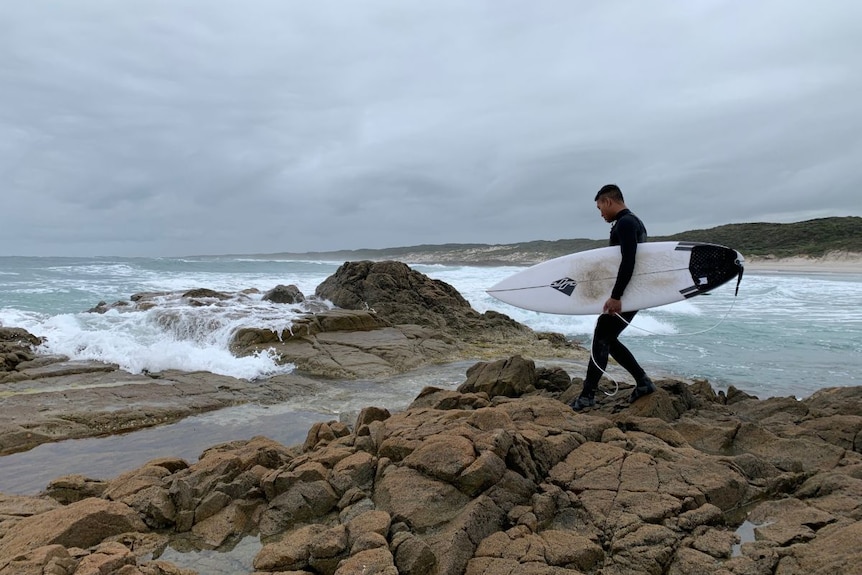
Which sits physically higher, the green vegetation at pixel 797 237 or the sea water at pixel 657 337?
the green vegetation at pixel 797 237

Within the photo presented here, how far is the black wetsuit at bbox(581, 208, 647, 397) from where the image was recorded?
480 centimetres

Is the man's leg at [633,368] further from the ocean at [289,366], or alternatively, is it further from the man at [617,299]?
the ocean at [289,366]

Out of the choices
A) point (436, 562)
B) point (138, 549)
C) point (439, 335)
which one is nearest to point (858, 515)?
point (436, 562)

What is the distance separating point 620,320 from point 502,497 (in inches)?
95.9

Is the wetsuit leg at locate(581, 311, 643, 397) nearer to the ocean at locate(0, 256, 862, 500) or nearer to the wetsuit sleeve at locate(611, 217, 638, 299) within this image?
the wetsuit sleeve at locate(611, 217, 638, 299)

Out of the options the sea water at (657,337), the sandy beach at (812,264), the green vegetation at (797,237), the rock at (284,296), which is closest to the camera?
the sea water at (657,337)

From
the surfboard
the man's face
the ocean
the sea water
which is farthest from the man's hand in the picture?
the sea water

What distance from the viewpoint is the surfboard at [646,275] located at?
582 centimetres

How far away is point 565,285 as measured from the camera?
258 inches

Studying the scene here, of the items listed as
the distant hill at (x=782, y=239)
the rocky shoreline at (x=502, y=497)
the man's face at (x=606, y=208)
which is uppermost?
the distant hill at (x=782, y=239)

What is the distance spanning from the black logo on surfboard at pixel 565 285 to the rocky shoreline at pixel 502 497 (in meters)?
1.29

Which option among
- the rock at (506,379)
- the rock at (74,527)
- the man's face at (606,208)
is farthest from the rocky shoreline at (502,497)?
the man's face at (606,208)

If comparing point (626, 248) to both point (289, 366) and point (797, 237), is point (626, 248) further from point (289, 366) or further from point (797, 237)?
point (797, 237)

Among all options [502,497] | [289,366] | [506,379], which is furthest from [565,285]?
[289,366]
